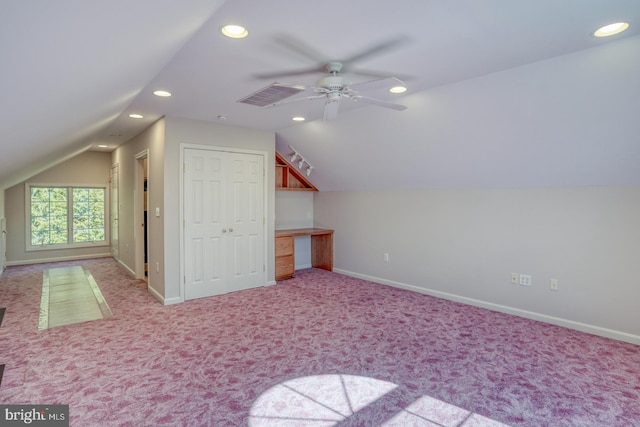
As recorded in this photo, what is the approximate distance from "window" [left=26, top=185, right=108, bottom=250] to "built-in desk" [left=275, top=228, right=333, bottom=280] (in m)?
4.92

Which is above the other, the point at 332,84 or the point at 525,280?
the point at 332,84

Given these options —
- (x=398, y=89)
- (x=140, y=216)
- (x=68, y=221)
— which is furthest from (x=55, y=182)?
(x=398, y=89)

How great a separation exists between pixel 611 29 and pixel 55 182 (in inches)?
366

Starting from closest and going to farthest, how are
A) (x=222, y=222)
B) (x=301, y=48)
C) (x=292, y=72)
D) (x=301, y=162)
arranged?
(x=301, y=48) < (x=292, y=72) < (x=222, y=222) < (x=301, y=162)

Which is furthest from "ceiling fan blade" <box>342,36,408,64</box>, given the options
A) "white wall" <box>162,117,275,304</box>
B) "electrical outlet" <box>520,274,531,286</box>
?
"electrical outlet" <box>520,274,531,286</box>

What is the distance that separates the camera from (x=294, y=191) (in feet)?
21.8

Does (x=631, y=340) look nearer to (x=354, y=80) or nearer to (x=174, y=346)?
(x=354, y=80)

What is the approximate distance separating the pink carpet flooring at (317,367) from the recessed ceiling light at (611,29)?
2514 mm

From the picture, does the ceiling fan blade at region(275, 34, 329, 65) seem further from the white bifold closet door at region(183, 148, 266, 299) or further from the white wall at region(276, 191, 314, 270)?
the white wall at region(276, 191, 314, 270)

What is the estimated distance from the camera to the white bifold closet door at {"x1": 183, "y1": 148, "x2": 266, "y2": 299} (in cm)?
468

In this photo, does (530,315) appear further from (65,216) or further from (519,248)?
→ (65,216)

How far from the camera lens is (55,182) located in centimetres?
750

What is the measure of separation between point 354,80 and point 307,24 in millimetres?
1077

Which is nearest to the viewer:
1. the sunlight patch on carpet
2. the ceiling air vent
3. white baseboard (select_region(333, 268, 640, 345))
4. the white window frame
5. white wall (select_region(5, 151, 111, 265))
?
the ceiling air vent
